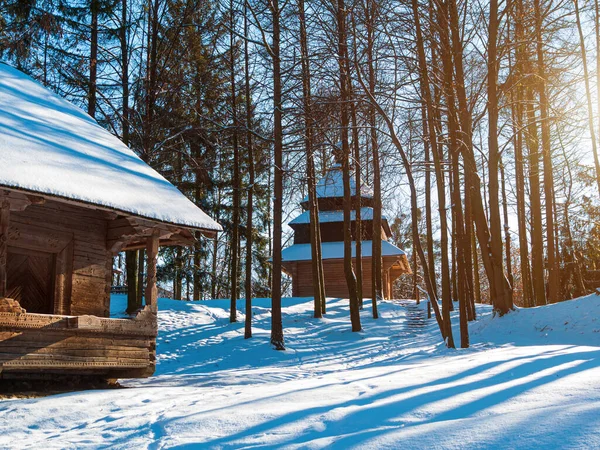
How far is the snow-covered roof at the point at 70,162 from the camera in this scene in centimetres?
827

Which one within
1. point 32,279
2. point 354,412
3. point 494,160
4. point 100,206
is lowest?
point 354,412

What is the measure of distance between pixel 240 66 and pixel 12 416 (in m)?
17.4

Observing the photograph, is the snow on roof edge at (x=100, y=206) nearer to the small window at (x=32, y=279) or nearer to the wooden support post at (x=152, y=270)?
the wooden support post at (x=152, y=270)

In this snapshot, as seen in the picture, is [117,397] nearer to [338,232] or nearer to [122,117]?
[122,117]

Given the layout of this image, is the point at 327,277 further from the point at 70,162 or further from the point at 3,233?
the point at 3,233

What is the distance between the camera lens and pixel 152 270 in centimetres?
1066

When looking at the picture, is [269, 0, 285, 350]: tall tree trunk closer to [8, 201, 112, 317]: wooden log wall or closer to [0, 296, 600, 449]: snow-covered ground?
[0, 296, 600, 449]: snow-covered ground

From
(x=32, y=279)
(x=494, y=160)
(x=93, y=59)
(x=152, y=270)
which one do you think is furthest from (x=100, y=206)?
(x=93, y=59)

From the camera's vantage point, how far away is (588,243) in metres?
27.8

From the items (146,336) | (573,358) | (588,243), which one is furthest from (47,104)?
(588,243)

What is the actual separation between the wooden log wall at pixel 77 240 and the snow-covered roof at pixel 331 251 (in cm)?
2111

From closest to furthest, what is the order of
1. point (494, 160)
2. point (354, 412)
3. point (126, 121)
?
point (354, 412)
point (494, 160)
point (126, 121)

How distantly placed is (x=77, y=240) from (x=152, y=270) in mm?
1477

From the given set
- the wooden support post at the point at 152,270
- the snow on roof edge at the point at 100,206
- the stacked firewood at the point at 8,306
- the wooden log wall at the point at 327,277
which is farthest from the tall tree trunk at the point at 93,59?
the wooden log wall at the point at 327,277
